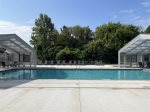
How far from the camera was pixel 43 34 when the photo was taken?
4447cm

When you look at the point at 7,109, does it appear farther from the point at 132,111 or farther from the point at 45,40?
the point at 45,40

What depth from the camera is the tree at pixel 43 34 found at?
43.7 m

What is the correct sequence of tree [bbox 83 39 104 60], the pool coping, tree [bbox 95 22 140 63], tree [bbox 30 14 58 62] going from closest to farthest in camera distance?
the pool coping → tree [bbox 83 39 104 60] → tree [bbox 95 22 140 63] → tree [bbox 30 14 58 62]

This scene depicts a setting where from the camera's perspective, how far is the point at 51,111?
19.8ft

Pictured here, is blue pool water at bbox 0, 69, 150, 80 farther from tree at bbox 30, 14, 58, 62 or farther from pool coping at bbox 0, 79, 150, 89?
tree at bbox 30, 14, 58, 62

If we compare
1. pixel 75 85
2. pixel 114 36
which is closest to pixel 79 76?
pixel 75 85

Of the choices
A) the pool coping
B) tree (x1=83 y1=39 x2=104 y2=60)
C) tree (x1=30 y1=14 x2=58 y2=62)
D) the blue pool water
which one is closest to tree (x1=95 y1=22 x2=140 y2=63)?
tree (x1=83 y1=39 x2=104 y2=60)

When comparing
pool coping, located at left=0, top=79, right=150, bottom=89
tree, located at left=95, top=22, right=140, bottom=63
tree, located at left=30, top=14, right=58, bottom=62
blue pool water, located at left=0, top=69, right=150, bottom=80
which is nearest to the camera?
pool coping, located at left=0, top=79, right=150, bottom=89

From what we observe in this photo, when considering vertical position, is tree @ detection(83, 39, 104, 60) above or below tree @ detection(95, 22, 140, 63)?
below

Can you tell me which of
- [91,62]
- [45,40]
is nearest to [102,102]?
[91,62]

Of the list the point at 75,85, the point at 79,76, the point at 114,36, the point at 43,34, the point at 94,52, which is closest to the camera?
the point at 75,85

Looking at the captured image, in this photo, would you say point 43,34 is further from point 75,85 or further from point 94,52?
point 75,85

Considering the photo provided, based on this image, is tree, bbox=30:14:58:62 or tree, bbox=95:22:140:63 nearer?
tree, bbox=95:22:140:63

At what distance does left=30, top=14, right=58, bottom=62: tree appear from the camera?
4366cm
